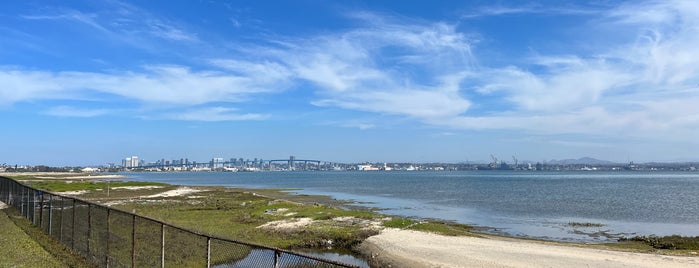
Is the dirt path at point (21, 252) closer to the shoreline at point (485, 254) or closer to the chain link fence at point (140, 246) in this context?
the chain link fence at point (140, 246)

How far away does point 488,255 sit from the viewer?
78.3 feet

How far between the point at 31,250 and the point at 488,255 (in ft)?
60.7

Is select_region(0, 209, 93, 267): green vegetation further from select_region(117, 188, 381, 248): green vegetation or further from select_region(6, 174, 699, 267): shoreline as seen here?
select_region(6, 174, 699, 267): shoreline

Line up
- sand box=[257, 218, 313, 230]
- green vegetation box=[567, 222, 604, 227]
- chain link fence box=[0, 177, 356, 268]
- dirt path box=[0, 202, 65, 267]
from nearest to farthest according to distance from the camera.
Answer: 1. dirt path box=[0, 202, 65, 267]
2. chain link fence box=[0, 177, 356, 268]
3. sand box=[257, 218, 313, 230]
4. green vegetation box=[567, 222, 604, 227]

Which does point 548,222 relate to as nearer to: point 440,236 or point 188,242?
point 440,236

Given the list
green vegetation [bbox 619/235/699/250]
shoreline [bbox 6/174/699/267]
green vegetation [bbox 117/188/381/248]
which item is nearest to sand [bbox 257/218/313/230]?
green vegetation [bbox 117/188/381/248]

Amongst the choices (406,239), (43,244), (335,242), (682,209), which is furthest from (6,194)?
(682,209)

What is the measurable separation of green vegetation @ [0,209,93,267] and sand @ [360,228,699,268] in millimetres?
12048

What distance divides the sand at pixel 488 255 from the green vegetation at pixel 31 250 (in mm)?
12048

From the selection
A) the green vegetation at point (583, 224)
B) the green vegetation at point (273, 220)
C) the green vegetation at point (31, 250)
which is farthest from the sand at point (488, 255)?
the green vegetation at point (583, 224)

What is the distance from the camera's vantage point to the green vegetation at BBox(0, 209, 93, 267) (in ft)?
50.1

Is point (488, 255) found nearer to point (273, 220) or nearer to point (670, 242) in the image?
point (670, 242)

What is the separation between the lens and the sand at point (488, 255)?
2192cm

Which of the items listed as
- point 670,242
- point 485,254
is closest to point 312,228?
point 485,254
